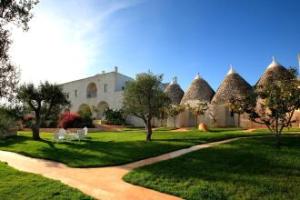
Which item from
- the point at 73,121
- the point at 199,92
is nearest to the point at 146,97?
the point at 73,121

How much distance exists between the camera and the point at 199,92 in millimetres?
40656

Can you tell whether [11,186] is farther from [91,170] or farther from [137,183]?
[137,183]

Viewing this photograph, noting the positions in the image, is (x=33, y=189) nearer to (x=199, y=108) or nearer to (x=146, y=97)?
(x=146, y=97)

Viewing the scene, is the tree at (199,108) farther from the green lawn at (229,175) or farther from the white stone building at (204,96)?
the green lawn at (229,175)

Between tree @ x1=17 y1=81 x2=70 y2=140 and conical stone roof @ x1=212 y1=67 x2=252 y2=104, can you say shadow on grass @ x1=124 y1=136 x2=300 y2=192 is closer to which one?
tree @ x1=17 y1=81 x2=70 y2=140

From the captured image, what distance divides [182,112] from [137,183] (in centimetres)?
3024

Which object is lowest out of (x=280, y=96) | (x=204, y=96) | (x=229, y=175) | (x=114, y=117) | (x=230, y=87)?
(x=229, y=175)

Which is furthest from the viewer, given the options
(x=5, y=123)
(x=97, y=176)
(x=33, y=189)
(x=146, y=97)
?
(x=5, y=123)

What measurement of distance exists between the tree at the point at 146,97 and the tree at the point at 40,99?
6029 millimetres

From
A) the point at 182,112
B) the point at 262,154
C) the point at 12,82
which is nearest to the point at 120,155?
the point at 262,154

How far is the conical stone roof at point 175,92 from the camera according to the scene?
43219mm

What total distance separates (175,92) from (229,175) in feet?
111

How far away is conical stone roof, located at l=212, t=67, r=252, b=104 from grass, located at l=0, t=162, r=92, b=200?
2884 centimetres

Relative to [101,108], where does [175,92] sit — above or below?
above
